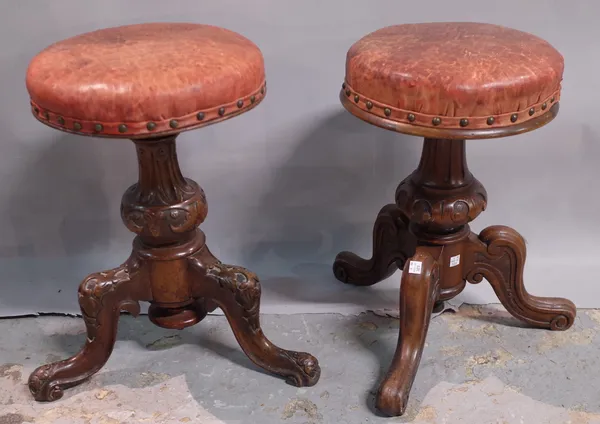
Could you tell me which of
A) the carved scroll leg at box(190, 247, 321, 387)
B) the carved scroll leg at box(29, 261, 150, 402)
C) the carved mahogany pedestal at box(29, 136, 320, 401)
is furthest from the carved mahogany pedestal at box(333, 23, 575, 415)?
the carved scroll leg at box(29, 261, 150, 402)

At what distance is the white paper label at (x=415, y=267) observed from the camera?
1.67 metres

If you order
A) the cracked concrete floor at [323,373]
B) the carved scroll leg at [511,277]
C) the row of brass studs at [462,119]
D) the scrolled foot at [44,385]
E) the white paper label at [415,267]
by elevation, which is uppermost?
the row of brass studs at [462,119]

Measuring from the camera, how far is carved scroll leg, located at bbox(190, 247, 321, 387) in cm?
167

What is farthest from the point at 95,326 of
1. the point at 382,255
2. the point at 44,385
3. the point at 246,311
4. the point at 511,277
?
the point at 511,277

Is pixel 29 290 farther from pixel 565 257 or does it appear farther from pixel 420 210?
pixel 565 257

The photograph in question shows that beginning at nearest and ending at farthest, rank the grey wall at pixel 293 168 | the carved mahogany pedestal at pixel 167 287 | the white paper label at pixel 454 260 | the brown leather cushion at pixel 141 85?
1. the brown leather cushion at pixel 141 85
2. the carved mahogany pedestal at pixel 167 287
3. the white paper label at pixel 454 260
4. the grey wall at pixel 293 168

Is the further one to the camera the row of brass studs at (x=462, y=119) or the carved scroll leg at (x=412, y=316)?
the carved scroll leg at (x=412, y=316)

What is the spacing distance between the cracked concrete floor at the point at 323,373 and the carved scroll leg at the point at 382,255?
0.48 feet

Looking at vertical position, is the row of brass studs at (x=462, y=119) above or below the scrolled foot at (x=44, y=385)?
above

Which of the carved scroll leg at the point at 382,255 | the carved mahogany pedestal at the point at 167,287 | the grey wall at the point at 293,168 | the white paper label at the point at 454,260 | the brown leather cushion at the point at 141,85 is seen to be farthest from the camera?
the grey wall at the point at 293,168

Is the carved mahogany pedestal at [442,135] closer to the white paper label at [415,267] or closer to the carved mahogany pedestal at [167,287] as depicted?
the white paper label at [415,267]

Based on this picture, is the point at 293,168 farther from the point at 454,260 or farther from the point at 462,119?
the point at 462,119

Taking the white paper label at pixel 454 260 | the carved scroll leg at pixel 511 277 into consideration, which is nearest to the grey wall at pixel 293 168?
the carved scroll leg at pixel 511 277

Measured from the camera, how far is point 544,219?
2.28 m
